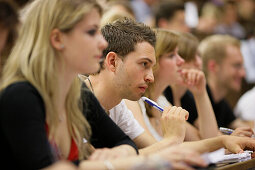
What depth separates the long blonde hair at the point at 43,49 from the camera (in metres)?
1.30

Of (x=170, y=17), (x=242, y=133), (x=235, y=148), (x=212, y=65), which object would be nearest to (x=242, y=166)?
(x=235, y=148)

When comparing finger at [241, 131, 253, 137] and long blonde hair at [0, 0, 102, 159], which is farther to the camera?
finger at [241, 131, 253, 137]

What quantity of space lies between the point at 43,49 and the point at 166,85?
125 cm

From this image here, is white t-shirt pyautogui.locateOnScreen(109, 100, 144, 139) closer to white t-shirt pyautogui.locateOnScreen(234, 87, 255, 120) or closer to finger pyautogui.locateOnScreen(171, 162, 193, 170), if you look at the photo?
finger pyautogui.locateOnScreen(171, 162, 193, 170)

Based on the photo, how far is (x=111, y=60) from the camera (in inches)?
75.2

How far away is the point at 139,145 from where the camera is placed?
2.06 m

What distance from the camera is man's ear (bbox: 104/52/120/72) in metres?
1.90

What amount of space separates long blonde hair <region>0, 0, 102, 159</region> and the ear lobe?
1.76ft

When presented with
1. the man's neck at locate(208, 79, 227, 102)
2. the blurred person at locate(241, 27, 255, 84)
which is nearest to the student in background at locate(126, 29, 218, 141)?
the man's neck at locate(208, 79, 227, 102)

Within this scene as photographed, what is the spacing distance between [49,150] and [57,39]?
329 millimetres

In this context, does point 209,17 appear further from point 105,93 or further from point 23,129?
point 23,129

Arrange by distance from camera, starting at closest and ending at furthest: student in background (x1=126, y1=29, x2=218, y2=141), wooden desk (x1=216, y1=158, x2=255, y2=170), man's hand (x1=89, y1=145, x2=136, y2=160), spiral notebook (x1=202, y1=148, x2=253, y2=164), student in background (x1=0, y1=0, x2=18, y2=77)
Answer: man's hand (x1=89, y1=145, x2=136, y2=160), wooden desk (x1=216, y1=158, x2=255, y2=170), spiral notebook (x1=202, y1=148, x2=253, y2=164), student in background (x1=0, y1=0, x2=18, y2=77), student in background (x1=126, y1=29, x2=218, y2=141)

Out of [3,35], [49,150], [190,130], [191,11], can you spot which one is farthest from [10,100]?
[191,11]

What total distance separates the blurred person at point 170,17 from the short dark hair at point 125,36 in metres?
2.48
